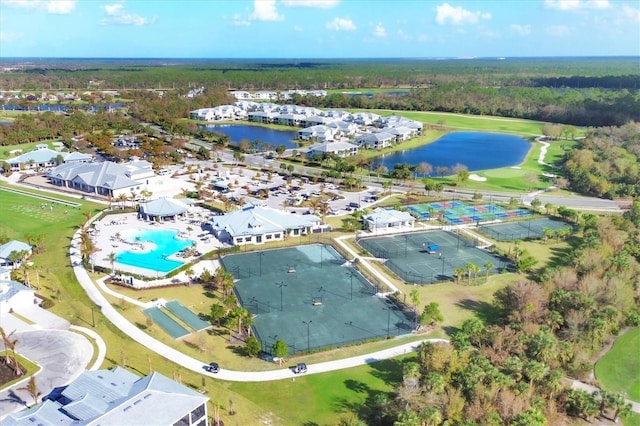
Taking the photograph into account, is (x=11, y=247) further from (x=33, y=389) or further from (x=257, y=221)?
(x=33, y=389)

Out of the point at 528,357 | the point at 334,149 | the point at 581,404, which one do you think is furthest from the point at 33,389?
the point at 334,149

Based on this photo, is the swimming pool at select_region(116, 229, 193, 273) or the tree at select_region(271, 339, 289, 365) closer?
the tree at select_region(271, 339, 289, 365)

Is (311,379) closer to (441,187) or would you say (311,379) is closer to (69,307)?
(69,307)

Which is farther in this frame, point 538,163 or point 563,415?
point 538,163

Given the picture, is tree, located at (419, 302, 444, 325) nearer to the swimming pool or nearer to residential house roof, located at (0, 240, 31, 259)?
the swimming pool

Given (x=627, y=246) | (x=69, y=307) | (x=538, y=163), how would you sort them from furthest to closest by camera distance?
(x=538, y=163) → (x=627, y=246) → (x=69, y=307)

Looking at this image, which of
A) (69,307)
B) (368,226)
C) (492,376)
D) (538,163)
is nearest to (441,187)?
(368,226)

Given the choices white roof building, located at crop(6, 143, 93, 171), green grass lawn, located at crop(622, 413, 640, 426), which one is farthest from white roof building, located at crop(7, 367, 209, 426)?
white roof building, located at crop(6, 143, 93, 171)
